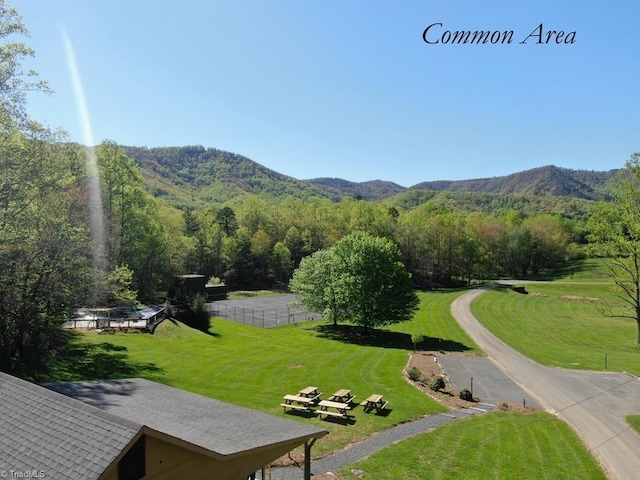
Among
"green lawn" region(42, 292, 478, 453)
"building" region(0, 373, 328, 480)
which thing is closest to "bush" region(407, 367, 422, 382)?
"green lawn" region(42, 292, 478, 453)

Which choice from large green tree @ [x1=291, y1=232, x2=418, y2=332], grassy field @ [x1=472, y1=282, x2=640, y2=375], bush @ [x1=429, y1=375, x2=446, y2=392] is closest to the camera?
bush @ [x1=429, y1=375, x2=446, y2=392]

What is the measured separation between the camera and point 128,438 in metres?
7.35

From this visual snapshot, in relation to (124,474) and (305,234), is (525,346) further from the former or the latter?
(305,234)

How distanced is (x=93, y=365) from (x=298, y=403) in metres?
11.8

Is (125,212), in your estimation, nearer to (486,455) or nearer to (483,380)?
(483,380)

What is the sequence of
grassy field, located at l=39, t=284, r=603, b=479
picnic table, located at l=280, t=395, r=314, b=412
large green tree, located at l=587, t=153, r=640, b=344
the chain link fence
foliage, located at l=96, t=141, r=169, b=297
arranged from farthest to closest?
the chain link fence → foliage, located at l=96, t=141, r=169, b=297 → large green tree, located at l=587, t=153, r=640, b=344 → picnic table, located at l=280, t=395, r=314, b=412 → grassy field, located at l=39, t=284, r=603, b=479

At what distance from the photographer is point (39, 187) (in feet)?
76.6

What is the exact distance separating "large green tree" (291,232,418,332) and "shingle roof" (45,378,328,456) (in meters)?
31.2

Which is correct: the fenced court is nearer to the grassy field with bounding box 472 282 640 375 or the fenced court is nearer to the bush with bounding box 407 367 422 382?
the grassy field with bounding box 472 282 640 375

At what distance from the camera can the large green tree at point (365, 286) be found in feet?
145

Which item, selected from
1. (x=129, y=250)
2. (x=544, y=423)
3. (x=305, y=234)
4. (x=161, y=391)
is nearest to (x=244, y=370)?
(x=161, y=391)

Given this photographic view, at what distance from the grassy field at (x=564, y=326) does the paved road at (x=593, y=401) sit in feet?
7.89

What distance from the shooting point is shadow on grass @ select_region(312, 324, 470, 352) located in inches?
1582

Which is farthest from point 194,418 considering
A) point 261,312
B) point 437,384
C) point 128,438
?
point 261,312
